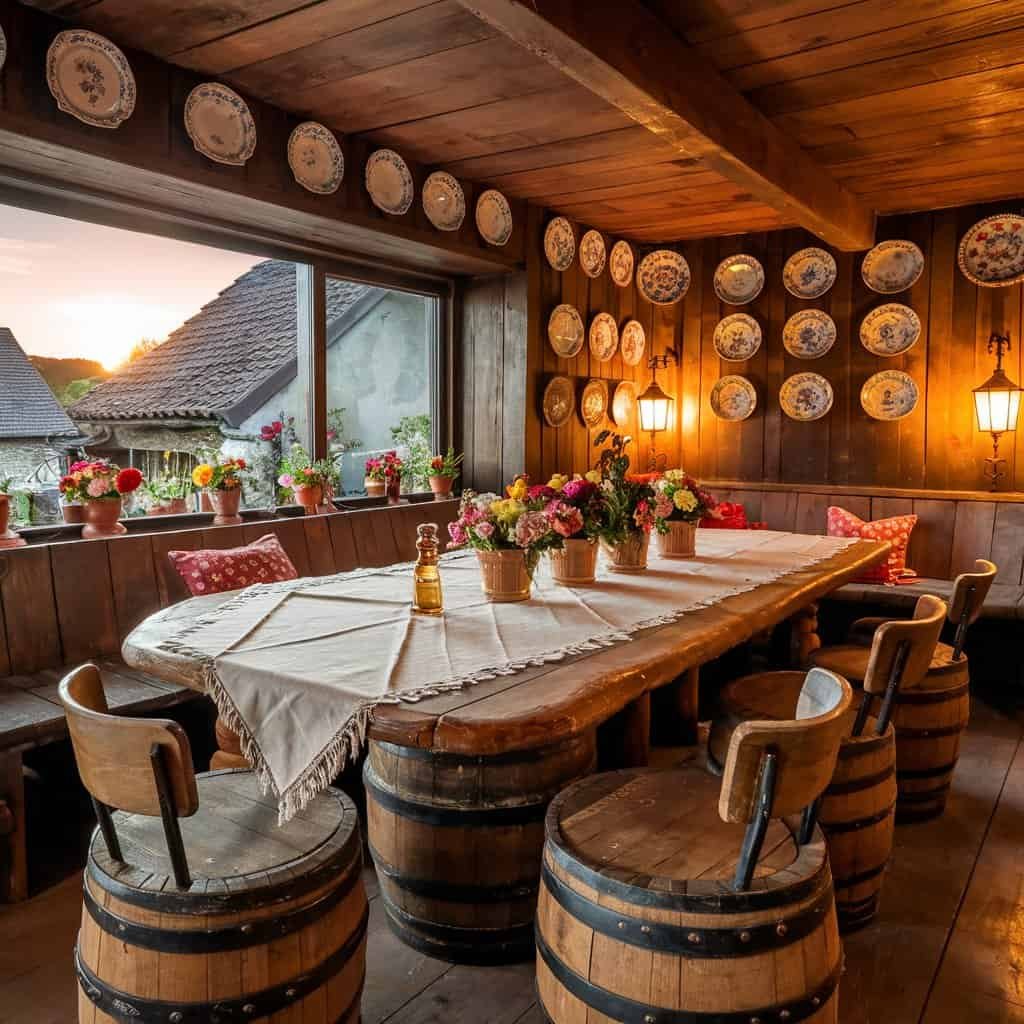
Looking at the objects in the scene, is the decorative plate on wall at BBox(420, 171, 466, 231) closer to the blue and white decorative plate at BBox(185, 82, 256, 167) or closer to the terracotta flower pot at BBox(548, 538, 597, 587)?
the blue and white decorative plate at BBox(185, 82, 256, 167)

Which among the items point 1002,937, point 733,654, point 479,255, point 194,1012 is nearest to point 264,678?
point 194,1012

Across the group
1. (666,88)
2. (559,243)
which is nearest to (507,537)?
(666,88)

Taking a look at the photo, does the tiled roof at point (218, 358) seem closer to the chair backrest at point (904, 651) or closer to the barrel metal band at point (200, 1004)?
the barrel metal band at point (200, 1004)

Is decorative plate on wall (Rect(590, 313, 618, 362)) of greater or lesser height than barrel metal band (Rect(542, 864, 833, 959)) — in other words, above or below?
above

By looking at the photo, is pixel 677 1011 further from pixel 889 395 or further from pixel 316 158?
pixel 889 395

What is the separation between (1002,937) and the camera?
6.86 feet

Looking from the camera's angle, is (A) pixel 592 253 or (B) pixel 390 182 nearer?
(B) pixel 390 182

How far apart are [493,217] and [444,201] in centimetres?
36

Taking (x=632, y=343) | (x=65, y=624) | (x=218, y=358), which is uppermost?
(x=632, y=343)

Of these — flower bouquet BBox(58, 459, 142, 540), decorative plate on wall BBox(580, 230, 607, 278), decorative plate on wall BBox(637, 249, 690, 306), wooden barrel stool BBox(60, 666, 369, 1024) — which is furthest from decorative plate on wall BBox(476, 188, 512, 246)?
wooden barrel stool BBox(60, 666, 369, 1024)

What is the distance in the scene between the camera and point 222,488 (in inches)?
135

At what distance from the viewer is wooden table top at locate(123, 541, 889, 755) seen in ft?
4.59

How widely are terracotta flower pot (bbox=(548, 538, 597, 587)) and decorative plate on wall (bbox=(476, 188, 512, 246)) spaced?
230 centimetres

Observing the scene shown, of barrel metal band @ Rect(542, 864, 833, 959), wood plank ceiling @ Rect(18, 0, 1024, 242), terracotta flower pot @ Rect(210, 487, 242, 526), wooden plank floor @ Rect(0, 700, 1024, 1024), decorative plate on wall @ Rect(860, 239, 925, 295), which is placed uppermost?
wood plank ceiling @ Rect(18, 0, 1024, 242)
